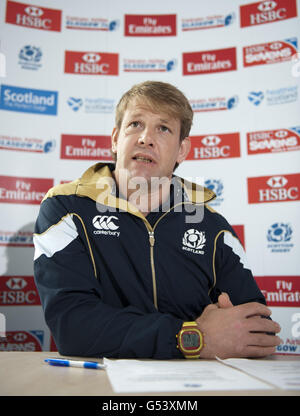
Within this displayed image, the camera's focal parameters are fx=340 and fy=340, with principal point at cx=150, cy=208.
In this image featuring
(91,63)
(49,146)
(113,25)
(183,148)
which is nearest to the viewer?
(183,148)

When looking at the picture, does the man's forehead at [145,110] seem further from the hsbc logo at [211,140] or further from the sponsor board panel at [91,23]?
the sponsor board panel at [91,23]

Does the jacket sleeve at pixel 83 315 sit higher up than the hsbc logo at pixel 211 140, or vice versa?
the hsbc logo at pixel 211 140

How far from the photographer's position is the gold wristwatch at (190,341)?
91 cm

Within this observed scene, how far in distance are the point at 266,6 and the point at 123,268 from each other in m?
2.92

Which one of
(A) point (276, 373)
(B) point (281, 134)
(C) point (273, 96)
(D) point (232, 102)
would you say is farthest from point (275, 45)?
(A) point (276, 373)

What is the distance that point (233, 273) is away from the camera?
1.41 meters

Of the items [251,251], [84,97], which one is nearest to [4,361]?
[251,251]

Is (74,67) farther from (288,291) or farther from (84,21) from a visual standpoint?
(288,291)

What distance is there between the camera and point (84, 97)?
3002 mm

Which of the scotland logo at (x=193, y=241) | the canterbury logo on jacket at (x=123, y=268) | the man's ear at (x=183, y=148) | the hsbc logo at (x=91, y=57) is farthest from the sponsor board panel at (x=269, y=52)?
the scotland logo at (x=193, y=241)

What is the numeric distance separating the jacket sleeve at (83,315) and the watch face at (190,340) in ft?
0.09

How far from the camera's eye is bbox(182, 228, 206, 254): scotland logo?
1.39 meters

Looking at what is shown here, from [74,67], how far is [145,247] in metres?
2.33

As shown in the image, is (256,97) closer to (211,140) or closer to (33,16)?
(211,140)
